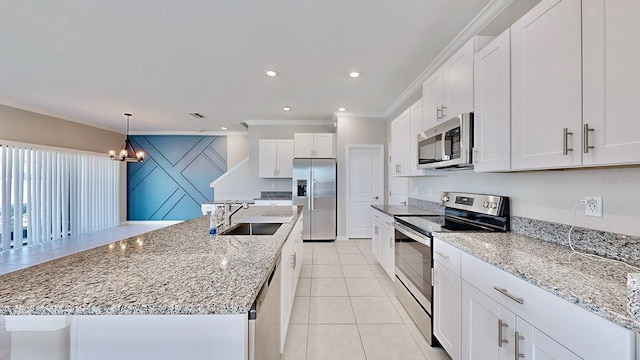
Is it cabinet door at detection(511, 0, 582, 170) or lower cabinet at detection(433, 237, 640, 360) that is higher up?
cabinet door at detection(511, 0, 582, 170)

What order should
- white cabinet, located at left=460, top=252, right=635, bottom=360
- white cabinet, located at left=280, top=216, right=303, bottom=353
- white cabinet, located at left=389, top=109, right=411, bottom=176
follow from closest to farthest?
white cabinet, located at left=460, top=252, right=635, bottom=360 < white cabinet, located at left=280, top=216, right=303, bottom=353 < white cabinet, located at left=389, top=109, right=411, bottom=176

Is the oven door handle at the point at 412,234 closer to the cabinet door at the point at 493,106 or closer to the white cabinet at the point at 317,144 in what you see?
the cabinet door at the point at 493,106

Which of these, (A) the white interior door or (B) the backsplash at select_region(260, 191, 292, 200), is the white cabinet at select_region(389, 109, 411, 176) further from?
(B) the backsplash at select_region(260, 191, 292, 200)

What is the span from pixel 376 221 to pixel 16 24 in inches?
165

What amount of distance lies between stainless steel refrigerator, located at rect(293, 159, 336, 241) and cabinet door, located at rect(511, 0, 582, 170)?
12.2 feet

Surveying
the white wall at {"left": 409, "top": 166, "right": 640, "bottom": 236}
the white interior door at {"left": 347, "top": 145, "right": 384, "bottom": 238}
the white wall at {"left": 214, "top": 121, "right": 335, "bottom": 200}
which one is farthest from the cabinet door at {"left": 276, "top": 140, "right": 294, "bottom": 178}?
the white wall at {"left": 409, "top": 166, "right": 640, "bottom": 236}

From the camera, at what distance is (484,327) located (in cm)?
129

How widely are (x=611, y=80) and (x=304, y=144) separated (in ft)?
15.3

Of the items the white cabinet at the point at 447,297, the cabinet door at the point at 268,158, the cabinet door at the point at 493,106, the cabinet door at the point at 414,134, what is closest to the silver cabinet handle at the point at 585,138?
the cabinet door at the point at 493,106

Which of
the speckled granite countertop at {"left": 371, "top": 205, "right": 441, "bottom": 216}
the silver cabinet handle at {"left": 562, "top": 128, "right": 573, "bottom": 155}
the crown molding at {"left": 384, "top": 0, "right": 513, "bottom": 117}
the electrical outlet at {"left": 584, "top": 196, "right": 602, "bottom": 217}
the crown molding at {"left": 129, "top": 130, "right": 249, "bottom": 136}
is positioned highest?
the crown molding at {"left": 384, "top": 0, "right": 513, "bottom": 117}

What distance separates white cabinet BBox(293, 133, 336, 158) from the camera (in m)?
5.40

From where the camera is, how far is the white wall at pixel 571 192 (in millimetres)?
1171

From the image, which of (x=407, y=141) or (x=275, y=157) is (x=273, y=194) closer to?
(x=275, y=157)

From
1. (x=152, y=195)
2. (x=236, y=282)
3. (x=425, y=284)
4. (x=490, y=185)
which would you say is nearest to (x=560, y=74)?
(x=490, y=185)
